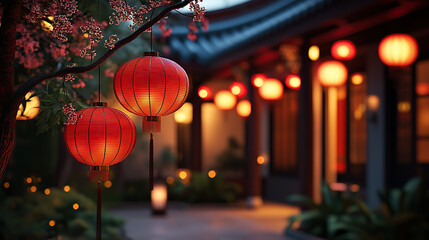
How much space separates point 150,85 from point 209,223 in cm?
836

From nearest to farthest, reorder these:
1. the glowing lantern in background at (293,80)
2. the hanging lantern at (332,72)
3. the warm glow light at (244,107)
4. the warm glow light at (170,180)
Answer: the hanging lantern at (332,72) → the glowing lantern in background at (293,80) → the warm glow light at (244,107) → the warm glow light at (170,180)

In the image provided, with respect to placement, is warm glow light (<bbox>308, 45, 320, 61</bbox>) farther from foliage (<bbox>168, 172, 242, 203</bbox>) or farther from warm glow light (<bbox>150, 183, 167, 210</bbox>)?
foliage (<bbox>168, 172, 242, 203</bbox>)

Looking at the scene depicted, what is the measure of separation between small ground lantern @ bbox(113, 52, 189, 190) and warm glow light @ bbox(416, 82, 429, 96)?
6.82m

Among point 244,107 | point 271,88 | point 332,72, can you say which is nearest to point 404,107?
point 332,72

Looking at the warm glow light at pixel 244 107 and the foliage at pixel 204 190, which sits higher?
the warm glow light at pixel 244 107

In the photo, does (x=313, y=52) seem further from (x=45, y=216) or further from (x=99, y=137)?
(x=99, y=137)

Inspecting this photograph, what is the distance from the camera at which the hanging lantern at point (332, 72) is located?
9305mm

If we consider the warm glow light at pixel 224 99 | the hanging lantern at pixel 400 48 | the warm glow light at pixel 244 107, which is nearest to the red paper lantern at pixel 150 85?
the hanging lantern at pixel 400 48

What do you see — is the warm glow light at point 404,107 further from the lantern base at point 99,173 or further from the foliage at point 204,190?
the lantern base at point 99,173

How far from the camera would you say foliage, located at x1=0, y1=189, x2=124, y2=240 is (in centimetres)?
805

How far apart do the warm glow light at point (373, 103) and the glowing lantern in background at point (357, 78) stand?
7.54 feet

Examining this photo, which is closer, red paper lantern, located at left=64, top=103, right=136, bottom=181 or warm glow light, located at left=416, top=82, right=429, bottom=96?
red paper lantern, located at left=64, top=103, right=136, bottom=181

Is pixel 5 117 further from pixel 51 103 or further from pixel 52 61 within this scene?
pixel 52 61

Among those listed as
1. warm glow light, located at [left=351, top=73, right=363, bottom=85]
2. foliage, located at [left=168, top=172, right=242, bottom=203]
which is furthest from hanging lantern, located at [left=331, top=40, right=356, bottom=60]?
foliage, located at [left=168, top=172, right=242, bottom=203]
